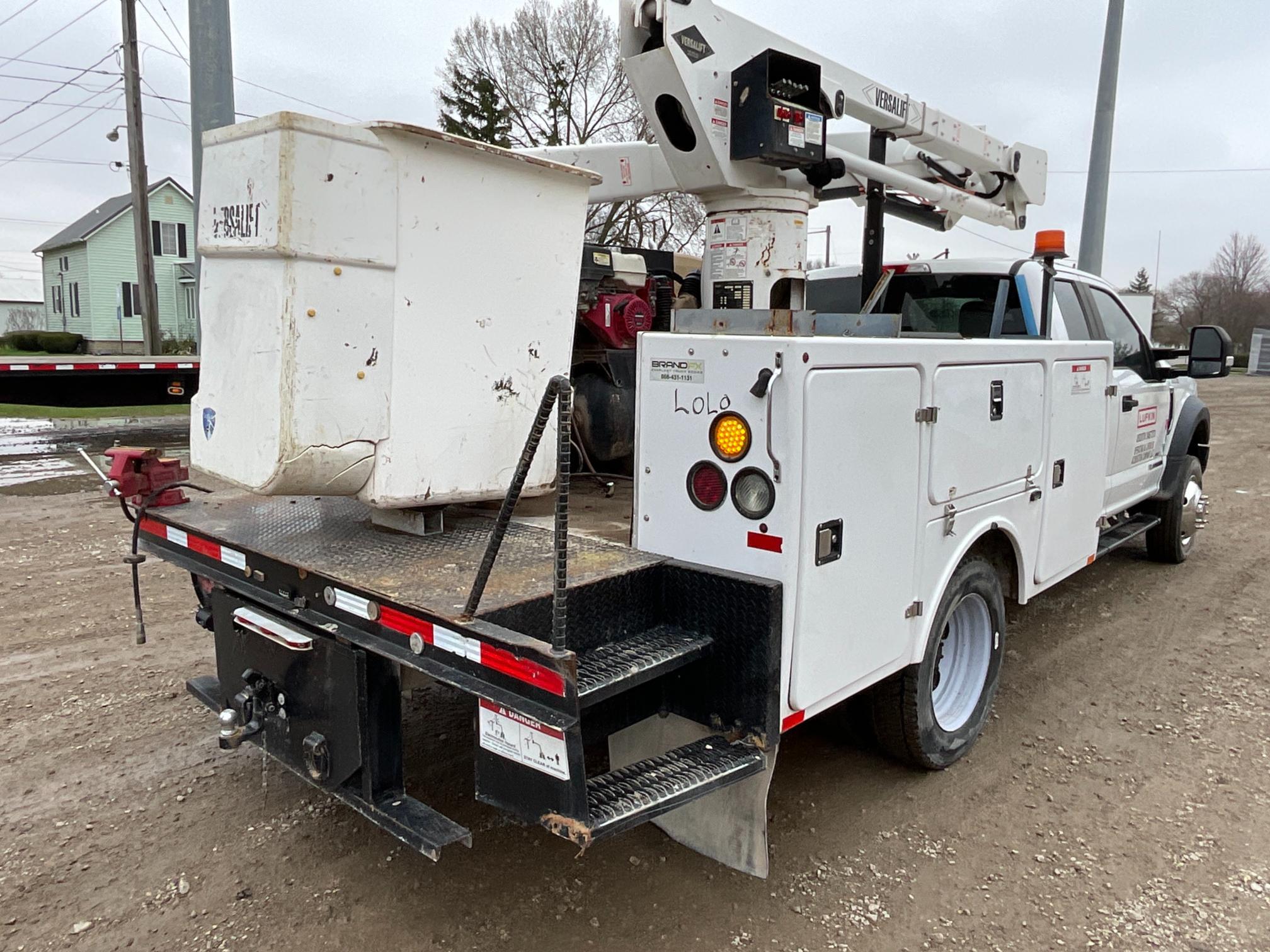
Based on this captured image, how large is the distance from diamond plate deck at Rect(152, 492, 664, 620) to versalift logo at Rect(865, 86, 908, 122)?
3041 millimetres

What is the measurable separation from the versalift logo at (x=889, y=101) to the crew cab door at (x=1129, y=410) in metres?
1.39

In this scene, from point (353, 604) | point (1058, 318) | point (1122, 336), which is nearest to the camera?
point (353, 604)

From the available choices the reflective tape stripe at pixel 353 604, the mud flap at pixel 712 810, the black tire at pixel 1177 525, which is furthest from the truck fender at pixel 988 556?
the black tire at pixel 1177 525

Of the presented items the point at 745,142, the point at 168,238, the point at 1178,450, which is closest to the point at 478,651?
the point at 745,142

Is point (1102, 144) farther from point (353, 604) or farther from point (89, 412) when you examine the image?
point (89, 412)

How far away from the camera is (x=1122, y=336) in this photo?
5.52 m

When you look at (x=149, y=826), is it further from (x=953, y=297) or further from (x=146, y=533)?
(x=953, y=297)

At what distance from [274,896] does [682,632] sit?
1.47m

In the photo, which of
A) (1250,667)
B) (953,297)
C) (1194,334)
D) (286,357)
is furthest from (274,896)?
(1194,334)

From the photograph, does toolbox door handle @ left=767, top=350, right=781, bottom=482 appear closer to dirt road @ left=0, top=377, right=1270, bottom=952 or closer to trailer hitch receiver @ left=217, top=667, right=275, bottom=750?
dirt road @ left=0, top=377, right=1270, bottom=952

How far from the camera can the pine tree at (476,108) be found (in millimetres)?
24250

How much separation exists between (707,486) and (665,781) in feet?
2.64

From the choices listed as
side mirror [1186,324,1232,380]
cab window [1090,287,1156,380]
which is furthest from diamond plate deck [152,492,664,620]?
side mirror [1186,324,1232,380]

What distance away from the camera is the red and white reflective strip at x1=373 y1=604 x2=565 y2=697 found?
210 centimetres
